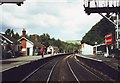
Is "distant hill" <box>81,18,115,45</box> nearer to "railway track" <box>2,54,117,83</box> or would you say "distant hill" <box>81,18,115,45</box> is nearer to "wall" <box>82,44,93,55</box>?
"wall" <box>82,44,93,55</box>

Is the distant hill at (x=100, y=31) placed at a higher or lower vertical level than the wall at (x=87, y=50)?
higher

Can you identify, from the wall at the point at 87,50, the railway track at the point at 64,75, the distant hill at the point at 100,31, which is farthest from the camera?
the distant hill at the point at 100,31

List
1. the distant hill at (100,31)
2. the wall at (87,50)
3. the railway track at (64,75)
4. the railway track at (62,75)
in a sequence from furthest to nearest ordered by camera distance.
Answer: the distant hill at (100,31) → the wall at (87,50) → the railway track at (62,75) → the railway track at (64,75)

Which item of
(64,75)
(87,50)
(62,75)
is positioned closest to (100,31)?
(87,50)

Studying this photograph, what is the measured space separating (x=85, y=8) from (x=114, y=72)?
572 centimetres

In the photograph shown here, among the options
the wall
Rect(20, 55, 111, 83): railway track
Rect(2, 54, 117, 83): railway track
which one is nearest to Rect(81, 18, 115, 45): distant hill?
the wall

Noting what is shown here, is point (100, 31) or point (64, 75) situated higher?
point (100, 31)

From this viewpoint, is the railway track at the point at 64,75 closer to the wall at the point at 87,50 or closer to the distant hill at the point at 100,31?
the distant hill at the point at 100,31

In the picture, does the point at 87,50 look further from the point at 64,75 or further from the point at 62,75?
the point at 62,75

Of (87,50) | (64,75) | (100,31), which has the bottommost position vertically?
(64,75)

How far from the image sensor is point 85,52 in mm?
125625

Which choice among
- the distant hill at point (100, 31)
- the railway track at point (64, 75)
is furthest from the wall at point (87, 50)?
the railway track at point (64, 75)

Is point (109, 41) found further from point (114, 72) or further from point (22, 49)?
point (22, 49)

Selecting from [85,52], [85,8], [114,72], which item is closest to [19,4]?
[85,8]
